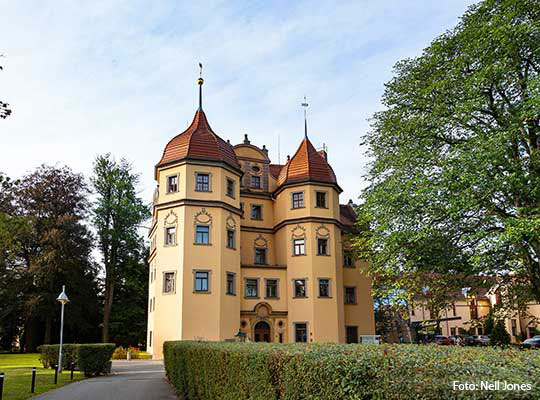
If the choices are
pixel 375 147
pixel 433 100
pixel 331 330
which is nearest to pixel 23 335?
pixel 331 330

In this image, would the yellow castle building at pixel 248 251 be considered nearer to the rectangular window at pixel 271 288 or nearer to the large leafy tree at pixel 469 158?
the rectangular window at pixel 271 288

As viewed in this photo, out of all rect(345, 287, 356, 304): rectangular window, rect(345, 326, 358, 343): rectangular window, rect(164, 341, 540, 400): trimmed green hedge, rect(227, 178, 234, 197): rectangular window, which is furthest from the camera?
rect(345, 287, 356, 304): rectangular window

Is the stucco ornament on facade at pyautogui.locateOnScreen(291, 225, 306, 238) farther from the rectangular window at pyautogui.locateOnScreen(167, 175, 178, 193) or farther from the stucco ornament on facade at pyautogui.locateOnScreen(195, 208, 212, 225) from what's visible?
the rectangular window at pyautogui.locateOnScreen(167, 175, 178, 193)

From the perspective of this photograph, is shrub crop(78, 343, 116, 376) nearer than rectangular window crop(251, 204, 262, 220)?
Yes

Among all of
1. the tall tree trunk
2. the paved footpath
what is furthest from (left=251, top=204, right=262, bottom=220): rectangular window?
the tall tree trunk

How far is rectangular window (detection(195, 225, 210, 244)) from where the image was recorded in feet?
98.2

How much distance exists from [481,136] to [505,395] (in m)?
16.6

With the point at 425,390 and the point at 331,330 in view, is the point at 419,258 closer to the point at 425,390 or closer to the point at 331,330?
the point at 331,330

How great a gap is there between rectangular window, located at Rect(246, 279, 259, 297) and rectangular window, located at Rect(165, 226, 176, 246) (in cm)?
616

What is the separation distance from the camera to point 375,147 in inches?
939

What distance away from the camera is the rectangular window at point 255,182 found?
122 feet

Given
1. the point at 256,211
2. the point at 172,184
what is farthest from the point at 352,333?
the point at 172,184

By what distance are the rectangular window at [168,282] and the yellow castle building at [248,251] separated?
60 mm

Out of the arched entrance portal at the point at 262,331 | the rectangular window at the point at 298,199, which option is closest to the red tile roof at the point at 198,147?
the rectangular window at the point at 298,199
